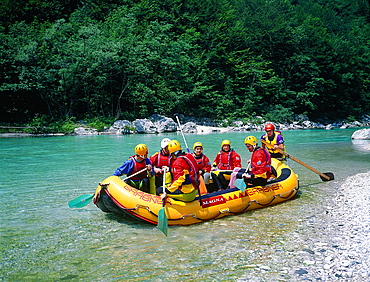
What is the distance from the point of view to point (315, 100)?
160ft

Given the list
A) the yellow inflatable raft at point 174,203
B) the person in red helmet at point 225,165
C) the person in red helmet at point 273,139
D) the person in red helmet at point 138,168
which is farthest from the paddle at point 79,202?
the person in red helmet at point 273,139

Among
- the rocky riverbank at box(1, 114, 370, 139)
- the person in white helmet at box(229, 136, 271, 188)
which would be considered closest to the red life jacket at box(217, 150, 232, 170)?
the person in white helmet at box(229, 136, 271, 188)

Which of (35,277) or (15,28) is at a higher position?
(15,28)

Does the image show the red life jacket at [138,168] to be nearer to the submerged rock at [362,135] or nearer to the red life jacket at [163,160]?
the red life jacket at [163,160]

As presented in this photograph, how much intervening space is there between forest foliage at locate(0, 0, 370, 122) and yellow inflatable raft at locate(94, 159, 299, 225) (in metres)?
26.3

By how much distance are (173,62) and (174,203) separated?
33946mm

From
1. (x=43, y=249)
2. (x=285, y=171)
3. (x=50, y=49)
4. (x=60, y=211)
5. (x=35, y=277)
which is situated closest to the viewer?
(x=35, y=277)

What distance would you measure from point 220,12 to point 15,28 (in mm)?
30867

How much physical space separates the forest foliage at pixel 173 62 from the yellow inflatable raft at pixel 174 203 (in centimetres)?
2625

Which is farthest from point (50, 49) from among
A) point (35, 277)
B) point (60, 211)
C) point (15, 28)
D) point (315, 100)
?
point (315, 100)

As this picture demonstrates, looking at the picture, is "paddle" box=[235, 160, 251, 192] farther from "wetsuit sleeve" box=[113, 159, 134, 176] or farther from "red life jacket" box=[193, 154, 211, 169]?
"wetsuit sleeve" box=[113, 159, 134, 176]

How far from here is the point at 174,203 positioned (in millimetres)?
5773

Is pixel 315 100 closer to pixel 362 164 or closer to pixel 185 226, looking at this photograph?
pixel 362 164

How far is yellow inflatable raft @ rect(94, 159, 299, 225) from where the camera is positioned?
18.6 ft
